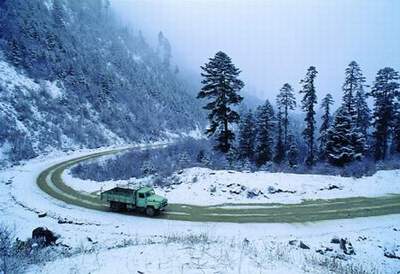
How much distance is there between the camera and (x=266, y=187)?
24.1 m

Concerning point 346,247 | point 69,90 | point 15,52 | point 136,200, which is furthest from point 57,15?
point 346,247

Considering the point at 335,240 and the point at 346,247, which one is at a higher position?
the point at 335,240

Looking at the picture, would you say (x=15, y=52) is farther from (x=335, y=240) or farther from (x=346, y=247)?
(x=346, y=247)

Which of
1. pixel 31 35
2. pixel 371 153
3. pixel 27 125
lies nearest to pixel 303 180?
pixel 371 153

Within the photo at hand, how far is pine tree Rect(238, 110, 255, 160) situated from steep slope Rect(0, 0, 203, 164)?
2646cm

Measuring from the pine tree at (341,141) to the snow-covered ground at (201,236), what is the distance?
40.8ft

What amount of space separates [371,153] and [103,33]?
304ft

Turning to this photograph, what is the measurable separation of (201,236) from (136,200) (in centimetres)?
748

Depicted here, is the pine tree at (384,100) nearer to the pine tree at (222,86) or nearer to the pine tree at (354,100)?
the pine tree at (354,100)

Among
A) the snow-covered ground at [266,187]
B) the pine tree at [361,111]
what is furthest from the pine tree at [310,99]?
the snow-covered ground at [266,187]

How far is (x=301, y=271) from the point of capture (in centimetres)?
904

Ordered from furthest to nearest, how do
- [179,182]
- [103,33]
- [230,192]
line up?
1. [103,33]
2. [179,182]
3. [230,192]

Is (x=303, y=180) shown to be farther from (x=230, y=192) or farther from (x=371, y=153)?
(x=371, y=153)

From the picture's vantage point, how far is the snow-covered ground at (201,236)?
9234 millimetres
